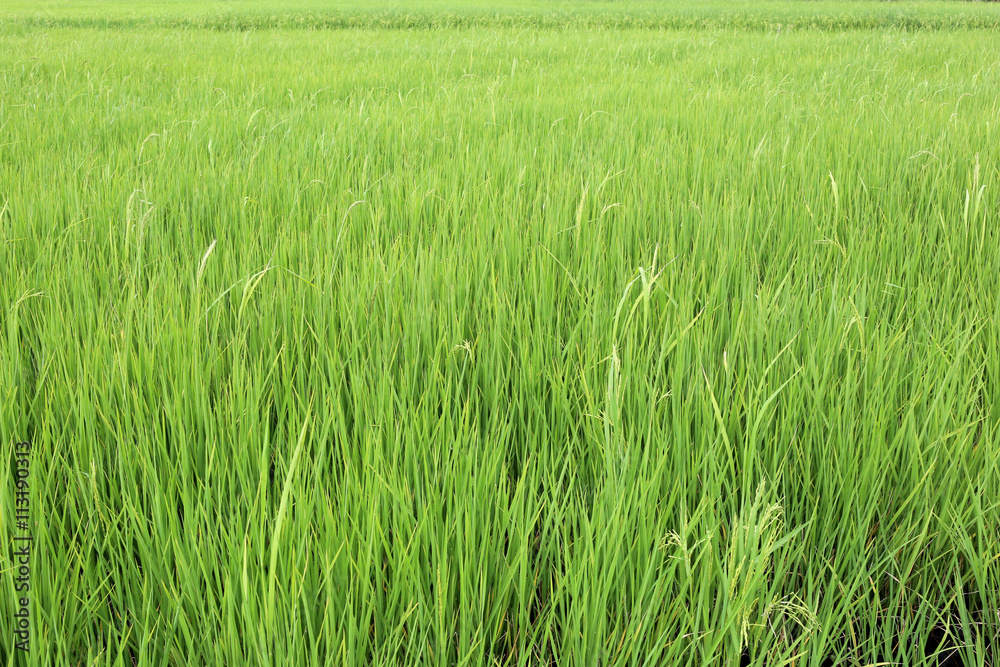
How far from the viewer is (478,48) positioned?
5270 millimetres

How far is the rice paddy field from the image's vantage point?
1.87ft

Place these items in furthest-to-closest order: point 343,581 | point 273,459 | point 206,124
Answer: point 206,124
point 273,459
point 343,581

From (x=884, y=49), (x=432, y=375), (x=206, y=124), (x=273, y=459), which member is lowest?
(x=273, y=459)

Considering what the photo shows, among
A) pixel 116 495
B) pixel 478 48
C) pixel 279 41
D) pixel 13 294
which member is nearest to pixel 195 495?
pixel 116 495

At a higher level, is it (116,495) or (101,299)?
(101,299)

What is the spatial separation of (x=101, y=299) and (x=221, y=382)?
1.27 ft

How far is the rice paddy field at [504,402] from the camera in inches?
22.4

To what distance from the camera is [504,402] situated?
2.85 ft

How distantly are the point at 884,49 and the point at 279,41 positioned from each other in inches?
206

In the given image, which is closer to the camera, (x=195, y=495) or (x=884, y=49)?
(x=195, y=495)

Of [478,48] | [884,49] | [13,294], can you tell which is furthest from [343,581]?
[884,49]

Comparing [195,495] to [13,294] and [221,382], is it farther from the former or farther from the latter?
[13,294]

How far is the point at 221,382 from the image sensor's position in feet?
2.86

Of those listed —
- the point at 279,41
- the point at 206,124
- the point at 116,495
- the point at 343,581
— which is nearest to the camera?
the point at 343,581
